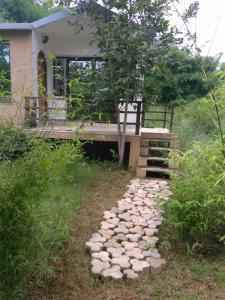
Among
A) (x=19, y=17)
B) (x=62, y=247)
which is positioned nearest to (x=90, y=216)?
(x=62, y=247)

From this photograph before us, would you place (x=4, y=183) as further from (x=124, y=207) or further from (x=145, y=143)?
(x=145, y=143)

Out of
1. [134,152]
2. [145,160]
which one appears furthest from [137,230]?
[134,152]

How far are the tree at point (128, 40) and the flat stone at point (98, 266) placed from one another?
136 inches

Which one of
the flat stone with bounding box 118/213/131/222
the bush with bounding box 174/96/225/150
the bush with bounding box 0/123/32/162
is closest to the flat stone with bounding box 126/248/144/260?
the flat stone with bounding box 118/213/131/222

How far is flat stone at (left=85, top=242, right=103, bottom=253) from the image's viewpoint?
3225 millimetres

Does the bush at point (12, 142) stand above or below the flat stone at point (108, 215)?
above

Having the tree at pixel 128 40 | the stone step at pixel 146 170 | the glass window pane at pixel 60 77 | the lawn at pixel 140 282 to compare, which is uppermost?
the tree at pixel 128 40

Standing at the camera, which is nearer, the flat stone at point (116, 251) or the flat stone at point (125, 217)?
the flat stone at point (116, 251)

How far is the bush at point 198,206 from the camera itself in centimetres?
315

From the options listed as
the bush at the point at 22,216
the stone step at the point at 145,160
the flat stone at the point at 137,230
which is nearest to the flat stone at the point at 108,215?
the flat stone at the point at 137,230

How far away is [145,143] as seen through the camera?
6.73 m

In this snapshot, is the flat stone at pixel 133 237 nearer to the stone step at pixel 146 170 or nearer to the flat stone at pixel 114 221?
the flat stone at pixel 114 221

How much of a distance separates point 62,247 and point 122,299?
91cm

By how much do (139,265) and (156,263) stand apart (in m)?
0.18
